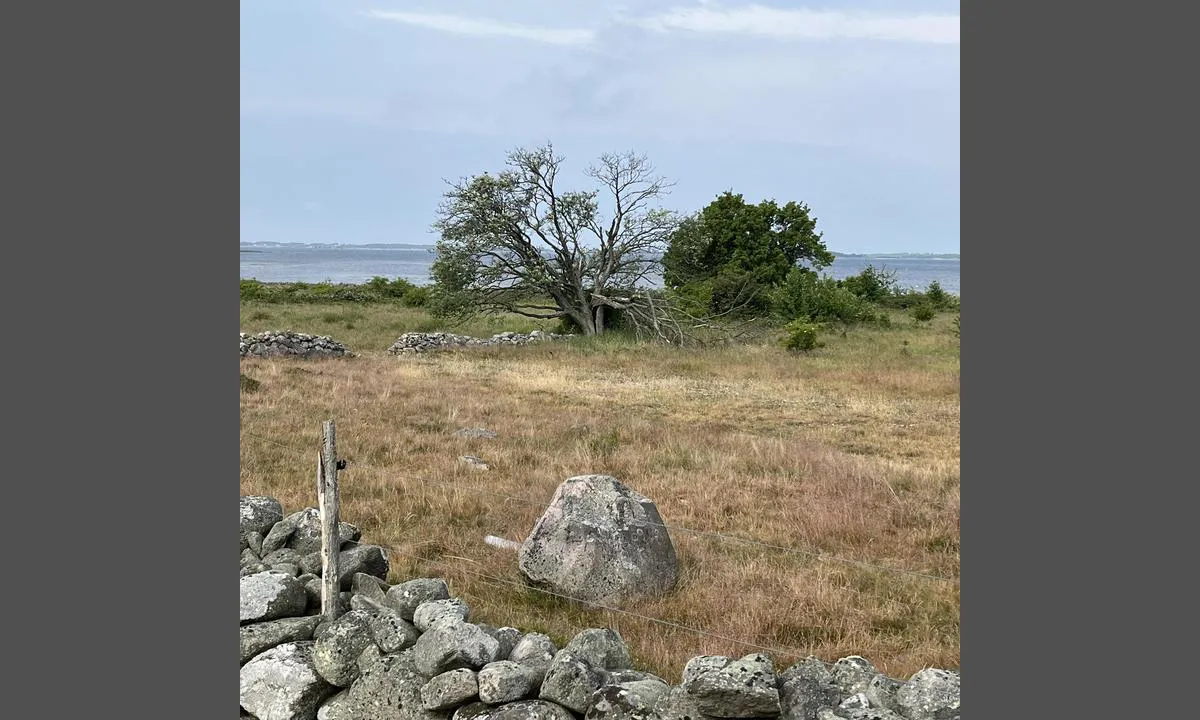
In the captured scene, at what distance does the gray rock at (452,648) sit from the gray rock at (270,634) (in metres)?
1.08

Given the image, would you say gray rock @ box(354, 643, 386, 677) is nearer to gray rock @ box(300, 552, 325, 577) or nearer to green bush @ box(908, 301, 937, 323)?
gray rock @ box(300, 552, 325, 577)

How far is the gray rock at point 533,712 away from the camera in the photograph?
5008 millimetres

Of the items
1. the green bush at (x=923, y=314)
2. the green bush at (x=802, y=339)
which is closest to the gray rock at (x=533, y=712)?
the green bush at (x=802, y=339)

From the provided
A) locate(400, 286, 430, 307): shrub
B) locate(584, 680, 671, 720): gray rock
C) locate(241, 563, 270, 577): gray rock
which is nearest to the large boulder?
locate(241, 563, 270, 577): gray rock

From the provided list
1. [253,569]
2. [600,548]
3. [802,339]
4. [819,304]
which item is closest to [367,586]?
[253,569]

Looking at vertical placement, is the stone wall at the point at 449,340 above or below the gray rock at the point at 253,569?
above

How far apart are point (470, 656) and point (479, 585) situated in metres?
2.72

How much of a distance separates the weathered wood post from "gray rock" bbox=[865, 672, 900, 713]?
3591 mm

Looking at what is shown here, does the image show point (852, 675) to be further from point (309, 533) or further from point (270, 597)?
point (309, 533)

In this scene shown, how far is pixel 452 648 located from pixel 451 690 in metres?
0.25

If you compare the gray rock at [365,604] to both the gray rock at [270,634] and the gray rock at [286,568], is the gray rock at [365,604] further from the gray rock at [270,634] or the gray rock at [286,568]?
the gray rock at [286,568]

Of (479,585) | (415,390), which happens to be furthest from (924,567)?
(415,390)

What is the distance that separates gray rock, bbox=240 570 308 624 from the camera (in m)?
6.33

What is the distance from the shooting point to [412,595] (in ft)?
20.5
